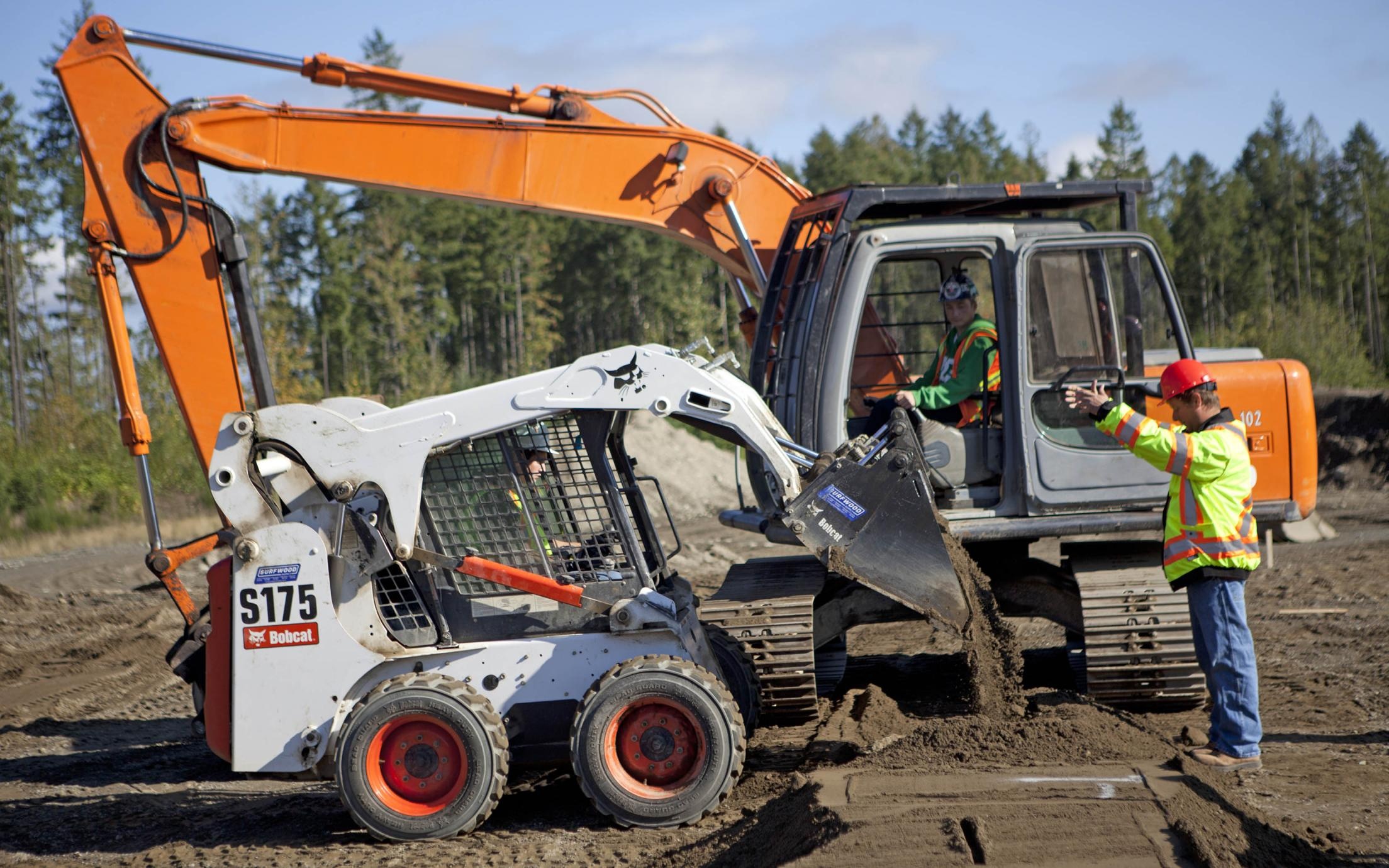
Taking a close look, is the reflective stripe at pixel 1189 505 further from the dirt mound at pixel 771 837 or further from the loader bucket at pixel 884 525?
the dirt mound at pixel 771 837

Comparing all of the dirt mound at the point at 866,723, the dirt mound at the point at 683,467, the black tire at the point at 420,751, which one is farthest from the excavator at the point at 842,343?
the dirt mound at the point at 683,467

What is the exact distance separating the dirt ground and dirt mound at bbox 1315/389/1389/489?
39.3ft

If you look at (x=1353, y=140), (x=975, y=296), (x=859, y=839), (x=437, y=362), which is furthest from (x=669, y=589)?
(x=1353, y=140)

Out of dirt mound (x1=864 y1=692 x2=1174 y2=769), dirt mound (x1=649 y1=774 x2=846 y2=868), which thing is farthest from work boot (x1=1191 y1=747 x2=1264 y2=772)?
dirt mound (x1=649 y1=774 x2=846 y2=868)

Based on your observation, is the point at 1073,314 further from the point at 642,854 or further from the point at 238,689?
the point at 238,689

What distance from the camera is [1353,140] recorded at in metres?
60.2

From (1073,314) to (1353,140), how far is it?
63380 millimetres

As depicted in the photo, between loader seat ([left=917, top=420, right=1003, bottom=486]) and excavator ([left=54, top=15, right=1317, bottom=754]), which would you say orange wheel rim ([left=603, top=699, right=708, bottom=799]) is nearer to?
excavator ([left=54, top=15, right=1317, bottom=754])

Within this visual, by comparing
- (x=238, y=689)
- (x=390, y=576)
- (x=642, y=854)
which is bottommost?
(x=642, y=854)

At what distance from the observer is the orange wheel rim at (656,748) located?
17.1 ft

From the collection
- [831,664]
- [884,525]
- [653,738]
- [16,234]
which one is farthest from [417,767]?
[16,234]

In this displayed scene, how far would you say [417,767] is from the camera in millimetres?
5234

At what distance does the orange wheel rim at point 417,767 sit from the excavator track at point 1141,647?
3280 mm

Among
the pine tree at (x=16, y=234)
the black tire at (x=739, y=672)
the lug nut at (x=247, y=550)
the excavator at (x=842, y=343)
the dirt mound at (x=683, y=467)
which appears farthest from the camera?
the pine tree at (x=16, y=234)
